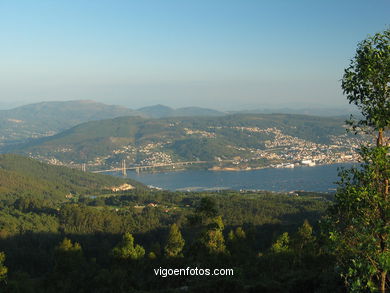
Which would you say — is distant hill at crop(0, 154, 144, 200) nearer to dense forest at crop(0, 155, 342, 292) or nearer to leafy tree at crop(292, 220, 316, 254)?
dense forest at crop(0, 155, 342, 292)

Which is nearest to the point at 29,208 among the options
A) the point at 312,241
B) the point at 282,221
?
the point at 282,221

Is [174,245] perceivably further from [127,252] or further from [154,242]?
[154,242]

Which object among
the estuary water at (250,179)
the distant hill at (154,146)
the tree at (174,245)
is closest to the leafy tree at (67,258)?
the tree at (174,245)

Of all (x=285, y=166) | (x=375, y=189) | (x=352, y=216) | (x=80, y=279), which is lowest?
(x=285, y=166)

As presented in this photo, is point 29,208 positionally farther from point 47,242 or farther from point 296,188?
point 296,188

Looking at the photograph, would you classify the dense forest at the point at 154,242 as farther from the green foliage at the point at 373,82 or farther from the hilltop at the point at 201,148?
the hilltop at the point at 201,148

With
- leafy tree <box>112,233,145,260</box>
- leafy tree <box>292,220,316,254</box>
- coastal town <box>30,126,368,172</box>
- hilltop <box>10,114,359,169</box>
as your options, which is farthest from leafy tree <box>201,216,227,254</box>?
hilltop <box>10,114,359,169</box>

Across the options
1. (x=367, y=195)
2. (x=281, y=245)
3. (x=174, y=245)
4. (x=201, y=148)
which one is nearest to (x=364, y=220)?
(x=367, y=195)
